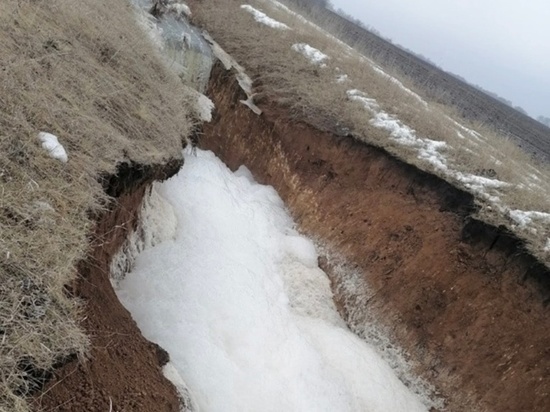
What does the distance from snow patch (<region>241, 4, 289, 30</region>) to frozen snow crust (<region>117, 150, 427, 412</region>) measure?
814cm

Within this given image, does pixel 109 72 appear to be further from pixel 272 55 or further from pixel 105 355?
pixel 272 55

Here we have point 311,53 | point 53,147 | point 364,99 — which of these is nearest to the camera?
point 53,147

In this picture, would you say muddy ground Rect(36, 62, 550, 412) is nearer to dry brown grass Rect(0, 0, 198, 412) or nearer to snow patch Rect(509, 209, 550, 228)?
snow patch Rect(509, 209, 550, 228)

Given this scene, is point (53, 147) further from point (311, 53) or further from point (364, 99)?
point (311, 53)

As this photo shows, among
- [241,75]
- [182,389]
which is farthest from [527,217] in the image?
→ [241,75]

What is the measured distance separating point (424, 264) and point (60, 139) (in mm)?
5913

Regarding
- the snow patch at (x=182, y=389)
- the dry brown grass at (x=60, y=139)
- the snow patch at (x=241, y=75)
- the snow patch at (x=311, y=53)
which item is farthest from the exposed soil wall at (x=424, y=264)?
the snow patch at (x=182, y=389)

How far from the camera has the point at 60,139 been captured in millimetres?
4426

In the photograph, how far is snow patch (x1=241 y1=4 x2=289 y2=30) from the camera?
1565cm

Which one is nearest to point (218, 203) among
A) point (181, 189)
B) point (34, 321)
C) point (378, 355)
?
A: point (181, 189)

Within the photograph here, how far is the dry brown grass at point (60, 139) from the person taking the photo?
2891mm

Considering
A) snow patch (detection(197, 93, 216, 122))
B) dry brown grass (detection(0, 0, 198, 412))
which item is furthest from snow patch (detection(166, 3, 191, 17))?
dry brown grass (detection(0, 0, 198, 412))

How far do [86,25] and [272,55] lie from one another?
6.99 meters

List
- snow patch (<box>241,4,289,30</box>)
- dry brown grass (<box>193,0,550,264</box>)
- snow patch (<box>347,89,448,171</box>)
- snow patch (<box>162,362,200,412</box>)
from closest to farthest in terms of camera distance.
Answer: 1. snow patch (<box>162,362,200,412</box>)
2. dry brown grass (<box>193,0,550,264</box>)
3. snow patch (<box>347,89,448,171</box>)
4. snow patch (<box>241,4,289,30</box>)
